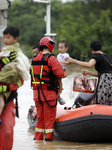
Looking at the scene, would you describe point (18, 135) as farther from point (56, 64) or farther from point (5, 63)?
point (5, 63)

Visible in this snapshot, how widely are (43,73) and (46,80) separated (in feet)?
0.42

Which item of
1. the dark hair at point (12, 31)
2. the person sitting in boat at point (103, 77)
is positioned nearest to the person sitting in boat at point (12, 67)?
the dark hair at point (12, 31)

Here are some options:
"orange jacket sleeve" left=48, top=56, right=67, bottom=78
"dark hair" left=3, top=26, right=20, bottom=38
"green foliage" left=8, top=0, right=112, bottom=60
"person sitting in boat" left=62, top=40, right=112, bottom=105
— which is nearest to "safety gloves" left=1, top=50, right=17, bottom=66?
"dark hair" left=3, top=26, right=20, bottom=38

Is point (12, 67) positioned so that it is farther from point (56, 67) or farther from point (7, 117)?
point (56, 67)

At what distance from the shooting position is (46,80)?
220 inches

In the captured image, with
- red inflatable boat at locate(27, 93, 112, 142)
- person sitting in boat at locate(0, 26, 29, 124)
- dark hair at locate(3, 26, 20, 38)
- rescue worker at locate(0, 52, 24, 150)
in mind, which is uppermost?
dark hair at locate(3, 26, 20, 38)

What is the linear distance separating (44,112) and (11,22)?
255ft

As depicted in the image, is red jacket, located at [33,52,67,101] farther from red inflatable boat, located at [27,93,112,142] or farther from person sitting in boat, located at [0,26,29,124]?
person sitting in boat, located at [0,26,29,124]

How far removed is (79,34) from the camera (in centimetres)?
4112

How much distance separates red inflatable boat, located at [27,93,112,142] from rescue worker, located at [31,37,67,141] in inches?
8.3

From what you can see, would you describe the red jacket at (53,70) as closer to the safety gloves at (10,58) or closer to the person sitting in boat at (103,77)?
the person sitting in boat at (103,77)

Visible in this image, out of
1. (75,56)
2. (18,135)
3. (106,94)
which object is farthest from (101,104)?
(75,56)

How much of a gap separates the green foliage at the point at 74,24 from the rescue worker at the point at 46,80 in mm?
1405

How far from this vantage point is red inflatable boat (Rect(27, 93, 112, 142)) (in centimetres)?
539
